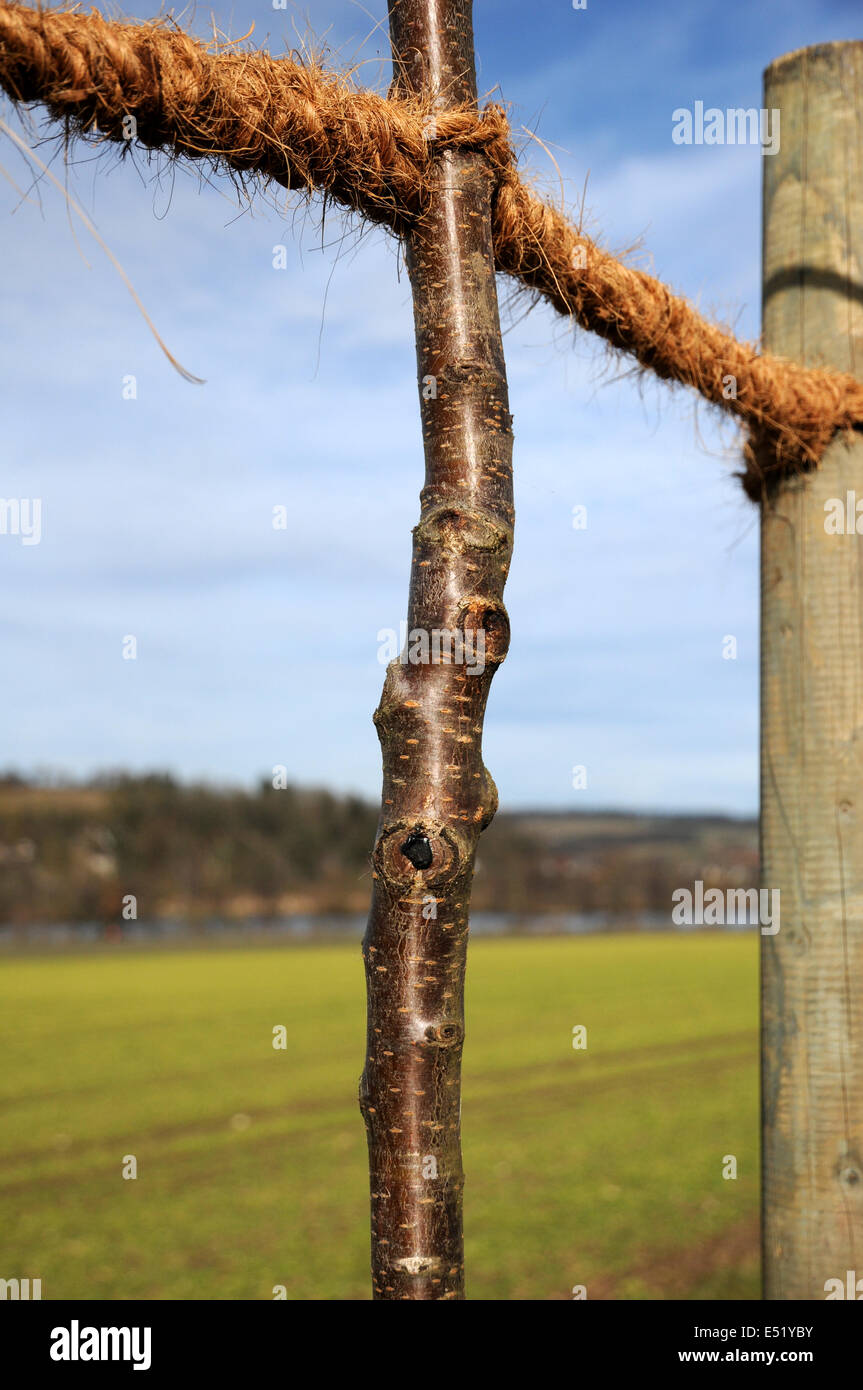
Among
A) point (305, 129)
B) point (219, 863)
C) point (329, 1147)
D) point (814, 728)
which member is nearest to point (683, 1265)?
point (329, 1147)

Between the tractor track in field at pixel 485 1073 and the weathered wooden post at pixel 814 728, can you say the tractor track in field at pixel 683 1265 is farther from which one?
the tractor track in field at pixel 485 1073

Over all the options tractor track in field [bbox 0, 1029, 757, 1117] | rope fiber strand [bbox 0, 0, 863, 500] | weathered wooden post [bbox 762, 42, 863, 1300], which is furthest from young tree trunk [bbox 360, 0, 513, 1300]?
tractor track in field [bbox 0, 1029, 757, 1117]

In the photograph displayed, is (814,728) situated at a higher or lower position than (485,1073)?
higher

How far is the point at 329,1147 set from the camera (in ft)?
36.3

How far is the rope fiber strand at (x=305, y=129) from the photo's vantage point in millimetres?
1385

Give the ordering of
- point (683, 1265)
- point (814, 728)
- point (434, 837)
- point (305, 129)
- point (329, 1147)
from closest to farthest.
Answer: point (434, 837)
point (305, 129)
point (814, 728)
point (683, 1265)
point (329, 1147)

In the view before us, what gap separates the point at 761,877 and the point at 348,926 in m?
63.2

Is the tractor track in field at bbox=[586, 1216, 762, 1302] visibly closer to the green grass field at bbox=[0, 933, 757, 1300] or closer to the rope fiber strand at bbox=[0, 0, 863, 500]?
the green grass field at bbox=[0, 933, 757, 1300]

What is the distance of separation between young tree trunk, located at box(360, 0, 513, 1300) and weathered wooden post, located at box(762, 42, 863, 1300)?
4.63 feet

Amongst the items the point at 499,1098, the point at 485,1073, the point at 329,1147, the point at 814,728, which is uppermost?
the point at 814,728

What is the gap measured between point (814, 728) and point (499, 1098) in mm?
11863

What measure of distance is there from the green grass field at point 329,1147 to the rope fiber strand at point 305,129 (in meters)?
6.41

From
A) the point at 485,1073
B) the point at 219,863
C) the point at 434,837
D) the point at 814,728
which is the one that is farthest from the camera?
the point at 219,863

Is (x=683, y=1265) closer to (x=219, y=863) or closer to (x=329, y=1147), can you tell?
(x=329, y=1147)
